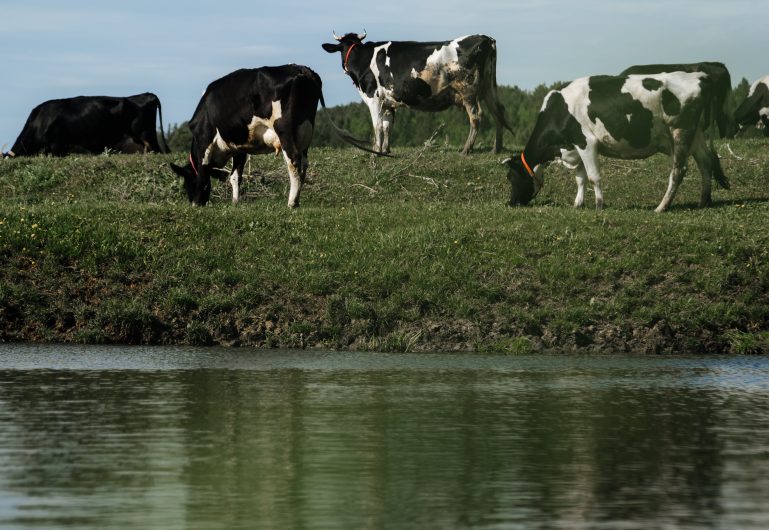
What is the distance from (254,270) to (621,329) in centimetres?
467

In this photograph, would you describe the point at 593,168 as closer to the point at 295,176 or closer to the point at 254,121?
the point at 295,176

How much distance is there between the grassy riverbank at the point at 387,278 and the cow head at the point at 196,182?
2.54 meters

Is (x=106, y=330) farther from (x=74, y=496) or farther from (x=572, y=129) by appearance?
(x=572, y=129)

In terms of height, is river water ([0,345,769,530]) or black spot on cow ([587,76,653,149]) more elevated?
black spot on cow ([587,76,653,149])

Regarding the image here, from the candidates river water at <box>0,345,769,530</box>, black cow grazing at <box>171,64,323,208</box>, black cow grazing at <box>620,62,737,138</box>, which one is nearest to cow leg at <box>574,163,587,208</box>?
black cow grazing at <box>620,62,737,138</box>

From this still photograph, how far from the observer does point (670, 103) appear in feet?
66.6

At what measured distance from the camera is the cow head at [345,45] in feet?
96.3

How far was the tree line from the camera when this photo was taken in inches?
1684

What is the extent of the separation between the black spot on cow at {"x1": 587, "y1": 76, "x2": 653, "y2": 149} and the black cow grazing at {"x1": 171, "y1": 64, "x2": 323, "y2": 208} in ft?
15.8

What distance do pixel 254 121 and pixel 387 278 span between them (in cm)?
643

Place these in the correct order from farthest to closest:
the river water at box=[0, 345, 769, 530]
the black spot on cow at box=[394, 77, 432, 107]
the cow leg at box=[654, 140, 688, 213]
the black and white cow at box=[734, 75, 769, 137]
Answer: the black and white cow at box=[734, 75, 769, 137], the black spot on cow at box=[394, 77, 432, 107], the cow leg at box=[654, 140, 688, 213], the river water at box=[0, 345, 769, 530]

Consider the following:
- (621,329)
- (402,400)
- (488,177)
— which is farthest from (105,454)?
(488,177)

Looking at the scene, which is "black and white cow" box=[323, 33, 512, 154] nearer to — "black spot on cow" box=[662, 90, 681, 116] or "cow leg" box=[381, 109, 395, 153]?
"cow leg" box=[381, 109, 395, 153]

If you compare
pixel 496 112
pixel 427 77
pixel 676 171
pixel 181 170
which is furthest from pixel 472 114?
pixel 181 170
